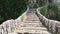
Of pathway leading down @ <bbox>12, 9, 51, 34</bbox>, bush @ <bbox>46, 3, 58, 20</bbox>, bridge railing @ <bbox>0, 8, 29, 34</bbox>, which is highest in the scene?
bush @ <bbox>46, 3, 58, 20</bbox>

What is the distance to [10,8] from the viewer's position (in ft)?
47.3

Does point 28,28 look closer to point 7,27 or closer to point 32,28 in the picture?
point 32,28

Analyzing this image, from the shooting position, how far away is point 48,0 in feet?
120

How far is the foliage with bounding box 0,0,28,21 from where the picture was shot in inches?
553

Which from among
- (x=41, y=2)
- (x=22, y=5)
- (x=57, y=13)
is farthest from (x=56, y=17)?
(x=41, y=2)

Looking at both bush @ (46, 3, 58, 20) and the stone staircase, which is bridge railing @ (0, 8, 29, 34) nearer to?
the stone staircase

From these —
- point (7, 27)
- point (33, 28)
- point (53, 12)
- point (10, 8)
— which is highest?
point (10, 8)

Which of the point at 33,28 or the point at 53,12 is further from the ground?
the point at 53,12

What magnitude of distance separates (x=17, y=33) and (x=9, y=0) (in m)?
5.61

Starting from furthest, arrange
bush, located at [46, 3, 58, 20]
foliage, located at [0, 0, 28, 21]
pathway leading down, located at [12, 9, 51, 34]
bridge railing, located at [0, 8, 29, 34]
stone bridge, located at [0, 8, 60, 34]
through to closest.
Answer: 1. bush, located at [46, 3, 58, 20]
2. foliage, located at [0, 0, 28, 21]
3. pathway leading down, located at [12, 9, 51, 34]
4. stone bridge, located at [0, 8, 60, 34]
5. bridge railing, located at [0, 8, 29, 34]

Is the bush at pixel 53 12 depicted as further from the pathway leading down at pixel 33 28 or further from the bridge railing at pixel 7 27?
the bridge railing at pixel 7 27

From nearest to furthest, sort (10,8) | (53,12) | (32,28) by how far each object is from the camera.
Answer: (32,28)
(10,8)
(53,12)

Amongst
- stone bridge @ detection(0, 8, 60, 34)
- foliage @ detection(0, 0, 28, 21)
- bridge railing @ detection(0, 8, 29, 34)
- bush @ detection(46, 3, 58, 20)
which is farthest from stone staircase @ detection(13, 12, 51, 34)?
bush @ detection(46, 3, 58, 20)

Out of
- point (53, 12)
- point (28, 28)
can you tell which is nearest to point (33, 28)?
point (28, 28)
